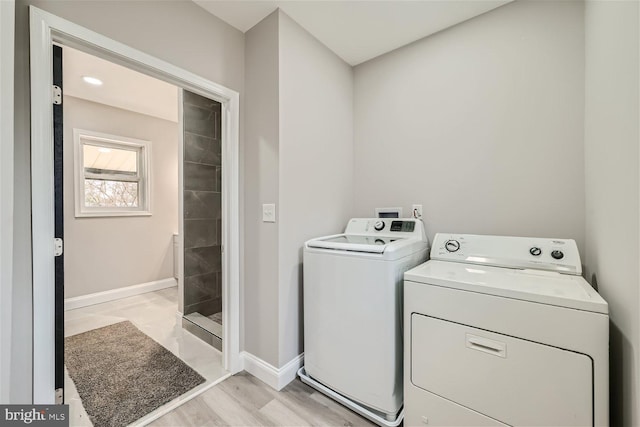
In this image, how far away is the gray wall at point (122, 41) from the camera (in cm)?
108

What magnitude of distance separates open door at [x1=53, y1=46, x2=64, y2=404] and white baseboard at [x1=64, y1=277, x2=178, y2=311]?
93.4 inches

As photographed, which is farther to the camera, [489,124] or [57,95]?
[489,124]

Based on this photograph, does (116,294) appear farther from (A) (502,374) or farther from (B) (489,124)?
(B) (489,124)

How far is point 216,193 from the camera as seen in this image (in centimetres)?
295

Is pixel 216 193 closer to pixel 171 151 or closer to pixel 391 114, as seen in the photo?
pixel 171 151

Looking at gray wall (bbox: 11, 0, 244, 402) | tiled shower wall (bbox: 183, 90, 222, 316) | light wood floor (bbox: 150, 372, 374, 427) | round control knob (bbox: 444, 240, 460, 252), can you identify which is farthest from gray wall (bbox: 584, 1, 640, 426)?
tiled shower wall (bbox: 183, 90, 222, 316)

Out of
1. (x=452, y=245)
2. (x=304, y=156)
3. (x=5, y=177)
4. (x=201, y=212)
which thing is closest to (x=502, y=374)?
(x=452, y=245)

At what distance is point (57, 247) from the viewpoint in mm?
1222

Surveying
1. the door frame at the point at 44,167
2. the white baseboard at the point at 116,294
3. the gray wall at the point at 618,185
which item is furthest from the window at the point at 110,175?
the gray wall at the point at 618,185

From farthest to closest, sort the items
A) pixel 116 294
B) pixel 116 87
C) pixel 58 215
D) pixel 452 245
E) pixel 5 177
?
1. pixel 116 294
2. pixel 116 87
3. pixel 452 245
4. pixel 58 215
5. pixel 5 177

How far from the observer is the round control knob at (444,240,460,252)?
167cm

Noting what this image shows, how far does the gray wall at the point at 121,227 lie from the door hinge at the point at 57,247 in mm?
2425

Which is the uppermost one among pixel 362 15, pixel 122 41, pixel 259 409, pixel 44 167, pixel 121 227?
pixel 362 15

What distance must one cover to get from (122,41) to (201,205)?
1706 millimetres
